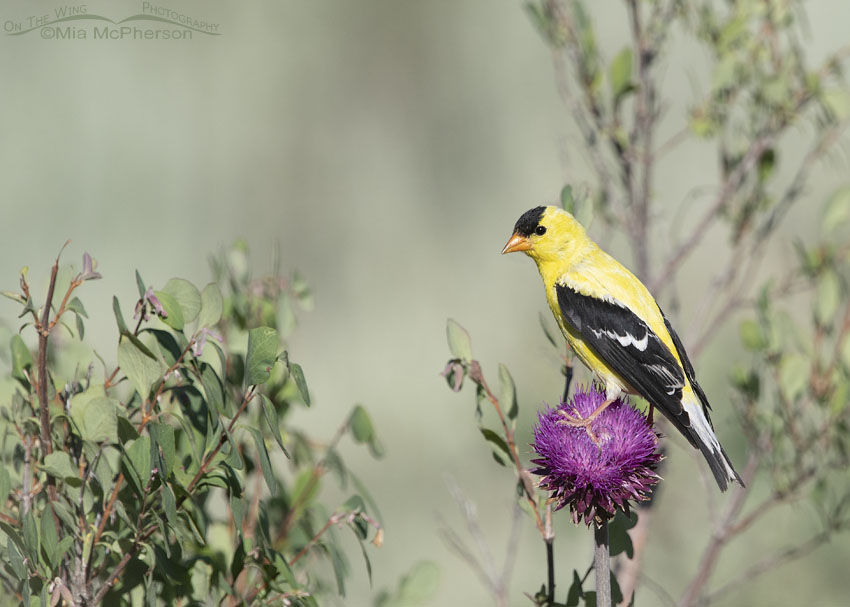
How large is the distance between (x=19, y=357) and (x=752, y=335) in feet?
6.13

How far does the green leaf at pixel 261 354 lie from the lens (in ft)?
4.64

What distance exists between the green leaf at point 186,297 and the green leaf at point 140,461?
23cm

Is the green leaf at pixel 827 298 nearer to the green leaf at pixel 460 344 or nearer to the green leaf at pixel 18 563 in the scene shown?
the green leaf at pixel 460 344

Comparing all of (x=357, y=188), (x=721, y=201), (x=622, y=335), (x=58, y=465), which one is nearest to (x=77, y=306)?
(x=58, y=465)

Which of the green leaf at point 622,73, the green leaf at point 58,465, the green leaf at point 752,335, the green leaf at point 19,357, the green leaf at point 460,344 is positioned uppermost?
the green leaf at point 622,73

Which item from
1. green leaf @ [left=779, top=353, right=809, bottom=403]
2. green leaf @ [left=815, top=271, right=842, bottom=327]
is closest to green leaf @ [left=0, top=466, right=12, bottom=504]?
green leaf @ [left=779, top=353, right=809, bottom=403]

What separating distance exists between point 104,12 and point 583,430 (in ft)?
15.9

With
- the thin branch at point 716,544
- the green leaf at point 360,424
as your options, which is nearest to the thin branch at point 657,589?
the thin branch at point 716,544

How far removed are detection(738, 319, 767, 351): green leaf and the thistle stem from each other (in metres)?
1.20

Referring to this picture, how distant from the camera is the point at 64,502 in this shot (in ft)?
5.55

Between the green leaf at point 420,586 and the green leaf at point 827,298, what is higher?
the green leaf at point 827,298

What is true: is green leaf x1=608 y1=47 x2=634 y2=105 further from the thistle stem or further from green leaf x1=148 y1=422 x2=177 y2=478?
green leaf x1=148 y1=422 x2=177 y2=478

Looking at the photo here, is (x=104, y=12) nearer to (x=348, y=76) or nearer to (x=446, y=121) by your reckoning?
(x=348, y=76)

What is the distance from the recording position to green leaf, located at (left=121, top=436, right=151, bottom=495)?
1.42 meters
